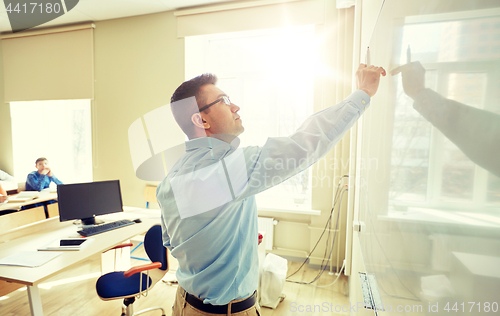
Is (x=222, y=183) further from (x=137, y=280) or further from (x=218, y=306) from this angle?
(x=137, y=280)

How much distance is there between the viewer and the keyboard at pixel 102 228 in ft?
6.71

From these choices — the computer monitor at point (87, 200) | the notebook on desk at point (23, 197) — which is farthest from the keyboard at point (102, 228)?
the notebook on desk at point (23, 197)

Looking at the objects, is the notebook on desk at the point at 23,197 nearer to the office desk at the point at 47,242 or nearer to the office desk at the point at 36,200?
the office desk at the point at 36,200

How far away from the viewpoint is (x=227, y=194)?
0.76m

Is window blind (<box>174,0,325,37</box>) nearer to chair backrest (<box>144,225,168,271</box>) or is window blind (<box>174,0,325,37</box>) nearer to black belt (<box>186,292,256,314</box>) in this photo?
chair backrest (<box>144,225,168,271</box>)

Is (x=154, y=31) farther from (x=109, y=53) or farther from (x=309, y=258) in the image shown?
(x=309, y=258)

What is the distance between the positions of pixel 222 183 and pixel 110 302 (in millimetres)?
2342

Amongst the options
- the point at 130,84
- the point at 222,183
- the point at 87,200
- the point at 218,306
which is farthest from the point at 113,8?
the point at 218,306

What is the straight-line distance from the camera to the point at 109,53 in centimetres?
377

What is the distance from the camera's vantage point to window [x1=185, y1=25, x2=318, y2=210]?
10.8 feet

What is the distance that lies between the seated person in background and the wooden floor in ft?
5.76

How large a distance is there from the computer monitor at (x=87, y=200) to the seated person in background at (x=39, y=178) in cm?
226

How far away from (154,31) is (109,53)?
2.65ft

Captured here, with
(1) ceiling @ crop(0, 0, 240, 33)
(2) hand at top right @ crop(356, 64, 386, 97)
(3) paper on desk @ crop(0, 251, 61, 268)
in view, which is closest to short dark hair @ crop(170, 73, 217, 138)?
(2) hand at top right @ crop(356, 64, 386, 97)
